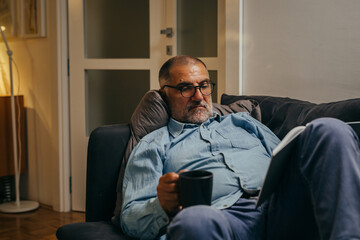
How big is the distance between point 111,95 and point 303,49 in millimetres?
1547

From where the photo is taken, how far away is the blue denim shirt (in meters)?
1.49

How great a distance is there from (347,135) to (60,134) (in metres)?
2.55

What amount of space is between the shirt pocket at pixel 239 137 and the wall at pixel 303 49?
1.94ft

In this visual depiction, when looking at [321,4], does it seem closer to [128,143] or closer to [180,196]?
[128,143]

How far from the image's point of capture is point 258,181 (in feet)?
5.27

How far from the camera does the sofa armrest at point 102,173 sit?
171 cm

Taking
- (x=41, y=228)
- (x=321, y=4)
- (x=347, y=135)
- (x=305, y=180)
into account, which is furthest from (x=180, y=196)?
(x=41, y=228)

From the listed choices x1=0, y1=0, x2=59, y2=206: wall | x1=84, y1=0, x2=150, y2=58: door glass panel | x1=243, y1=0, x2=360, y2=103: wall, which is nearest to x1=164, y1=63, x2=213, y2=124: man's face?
x1=243, y1=0, x2=360, y2=103: wall

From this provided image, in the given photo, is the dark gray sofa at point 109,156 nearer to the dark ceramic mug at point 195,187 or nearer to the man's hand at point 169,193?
the man's hand at point 169,193

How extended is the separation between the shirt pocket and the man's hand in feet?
1.57

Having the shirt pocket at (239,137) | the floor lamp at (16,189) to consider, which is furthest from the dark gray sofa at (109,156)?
the floor lamp at (16,189)

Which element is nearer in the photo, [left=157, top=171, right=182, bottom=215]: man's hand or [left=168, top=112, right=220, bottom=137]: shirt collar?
[left=157, top=171, right=182, bottom=215]: man's hand

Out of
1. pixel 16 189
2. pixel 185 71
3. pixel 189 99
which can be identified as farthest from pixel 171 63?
pixel 16 189

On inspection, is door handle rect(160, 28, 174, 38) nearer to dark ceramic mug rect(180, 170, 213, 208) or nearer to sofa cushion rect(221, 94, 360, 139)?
sofa cushion rect(221, 94, 360, 139)
